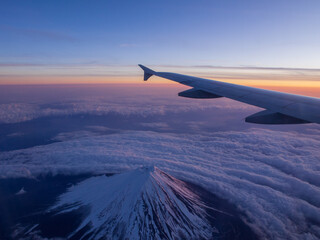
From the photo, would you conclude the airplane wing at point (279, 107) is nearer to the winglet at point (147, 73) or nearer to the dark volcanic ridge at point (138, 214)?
the winglet at point (147, 73)

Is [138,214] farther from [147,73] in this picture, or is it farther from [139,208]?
[147,73]

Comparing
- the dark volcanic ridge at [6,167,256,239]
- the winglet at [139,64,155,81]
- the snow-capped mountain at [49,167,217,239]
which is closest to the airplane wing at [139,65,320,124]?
the winglet at [139,64,155,81]

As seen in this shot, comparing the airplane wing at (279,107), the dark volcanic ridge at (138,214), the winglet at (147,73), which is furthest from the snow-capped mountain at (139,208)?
the airplane wing at (279,107)

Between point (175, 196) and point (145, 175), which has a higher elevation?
point (145, 175)

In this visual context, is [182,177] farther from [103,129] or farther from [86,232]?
[103,129]

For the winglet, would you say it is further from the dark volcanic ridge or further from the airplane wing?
the dark volcanic ridge

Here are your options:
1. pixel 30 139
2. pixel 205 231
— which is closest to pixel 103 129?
pixel 30 139

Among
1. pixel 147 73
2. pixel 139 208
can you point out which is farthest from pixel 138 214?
pixel 147 73
